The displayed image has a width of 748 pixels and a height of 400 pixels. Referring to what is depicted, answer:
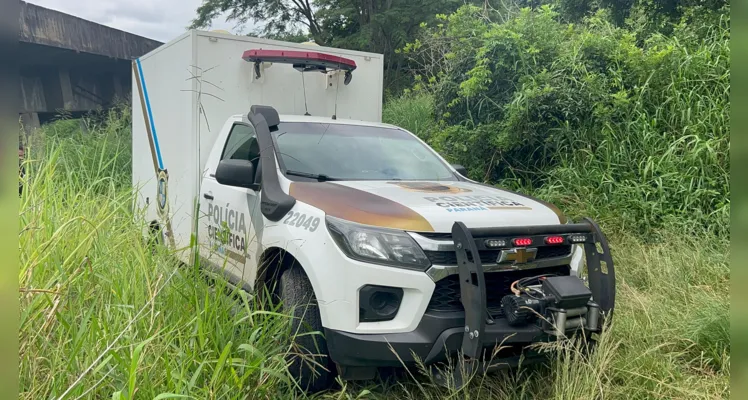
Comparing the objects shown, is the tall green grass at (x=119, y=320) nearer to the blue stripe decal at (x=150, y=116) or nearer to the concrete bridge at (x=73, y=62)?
the blue stripe decal at (x=150, y=116)

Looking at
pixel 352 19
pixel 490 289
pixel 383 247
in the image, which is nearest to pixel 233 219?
pixel 383 247

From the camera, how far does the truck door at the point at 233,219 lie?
3584mm

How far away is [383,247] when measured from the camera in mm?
2701

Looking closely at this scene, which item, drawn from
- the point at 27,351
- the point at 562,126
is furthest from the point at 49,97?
the point at 27,351

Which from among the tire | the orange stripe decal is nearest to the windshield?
the orange stripe decal

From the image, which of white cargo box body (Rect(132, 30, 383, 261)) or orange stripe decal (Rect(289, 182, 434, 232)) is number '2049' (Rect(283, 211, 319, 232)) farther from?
white cargo box body (Rect(132, 30, 383, 261))

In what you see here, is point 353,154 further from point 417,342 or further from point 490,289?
point 417,342

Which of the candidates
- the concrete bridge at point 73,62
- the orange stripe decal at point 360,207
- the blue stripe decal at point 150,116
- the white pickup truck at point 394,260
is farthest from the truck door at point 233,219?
the concrete bridge at point 73,62

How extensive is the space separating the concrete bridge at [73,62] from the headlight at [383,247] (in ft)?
33.6

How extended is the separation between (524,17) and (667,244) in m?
4.25

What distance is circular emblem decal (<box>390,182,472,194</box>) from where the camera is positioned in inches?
136

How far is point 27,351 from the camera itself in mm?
2049

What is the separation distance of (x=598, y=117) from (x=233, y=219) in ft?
16.3

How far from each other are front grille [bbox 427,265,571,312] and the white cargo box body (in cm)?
248
